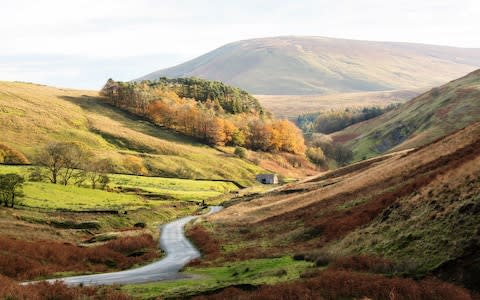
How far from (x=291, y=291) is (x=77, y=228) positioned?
63375mm

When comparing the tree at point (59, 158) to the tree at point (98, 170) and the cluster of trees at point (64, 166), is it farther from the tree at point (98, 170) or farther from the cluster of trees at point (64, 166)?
the tree at point (98, 170)

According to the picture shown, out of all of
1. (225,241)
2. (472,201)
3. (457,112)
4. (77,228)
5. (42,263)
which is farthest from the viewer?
(457,112)

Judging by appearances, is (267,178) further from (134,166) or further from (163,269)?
(163,269)

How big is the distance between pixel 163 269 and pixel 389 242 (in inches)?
921

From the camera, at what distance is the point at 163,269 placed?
46.1 metres

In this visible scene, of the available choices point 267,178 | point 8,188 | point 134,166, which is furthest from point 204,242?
point 267,178

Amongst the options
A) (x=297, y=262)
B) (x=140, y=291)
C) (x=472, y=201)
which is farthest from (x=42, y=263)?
(x=472, y=201)

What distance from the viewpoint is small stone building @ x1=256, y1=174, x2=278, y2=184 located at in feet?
611

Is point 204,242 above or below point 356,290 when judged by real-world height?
below

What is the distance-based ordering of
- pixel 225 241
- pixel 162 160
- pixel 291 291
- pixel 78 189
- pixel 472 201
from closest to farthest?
pixel 291 291, pixel 472 201, pixel 225 241, pixel 78 189, pixel 162 160

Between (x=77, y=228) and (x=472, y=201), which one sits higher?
(x=472, y=201)

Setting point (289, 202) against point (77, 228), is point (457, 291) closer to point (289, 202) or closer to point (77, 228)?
point (289, 202)

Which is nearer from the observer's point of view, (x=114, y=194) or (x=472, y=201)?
(x=472, y=201)

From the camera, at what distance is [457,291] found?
20406 mm
